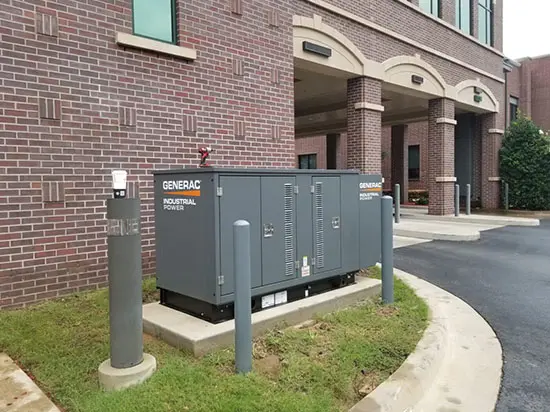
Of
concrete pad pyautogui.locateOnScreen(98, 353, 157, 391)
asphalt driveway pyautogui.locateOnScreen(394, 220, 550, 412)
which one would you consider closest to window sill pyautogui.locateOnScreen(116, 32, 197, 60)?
concrete pad pyautogui.locateOnScreen(98, 353, 157, 391)

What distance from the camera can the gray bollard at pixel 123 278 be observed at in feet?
10.2

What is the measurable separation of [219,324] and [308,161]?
3039 centimetres

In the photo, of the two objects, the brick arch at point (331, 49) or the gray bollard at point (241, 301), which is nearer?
the gray bollard at point (241, 301)

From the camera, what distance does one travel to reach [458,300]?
589 centimetres

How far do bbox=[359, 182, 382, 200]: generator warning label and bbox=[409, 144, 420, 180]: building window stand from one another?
914 inches

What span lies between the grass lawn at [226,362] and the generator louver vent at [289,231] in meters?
0.63

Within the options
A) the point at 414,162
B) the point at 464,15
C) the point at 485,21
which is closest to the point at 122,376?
the point at 464,15

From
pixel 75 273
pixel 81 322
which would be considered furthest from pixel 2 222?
pixel 81 322

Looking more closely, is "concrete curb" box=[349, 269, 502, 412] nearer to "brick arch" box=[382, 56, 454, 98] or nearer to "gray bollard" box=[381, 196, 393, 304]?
"gray bollard" box=[381, 196, 393, 304]

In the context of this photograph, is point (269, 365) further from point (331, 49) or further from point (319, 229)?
point (331, 49)

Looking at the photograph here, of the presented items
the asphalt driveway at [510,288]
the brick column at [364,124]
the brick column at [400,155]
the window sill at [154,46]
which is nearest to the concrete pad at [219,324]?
the asphalt driveway at [510,288]

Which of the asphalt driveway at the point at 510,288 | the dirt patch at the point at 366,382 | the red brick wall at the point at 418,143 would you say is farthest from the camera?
the red brick wall at the point at 418,143

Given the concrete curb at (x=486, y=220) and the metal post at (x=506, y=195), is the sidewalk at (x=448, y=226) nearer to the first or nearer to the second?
the concrete curb at (x=486, y=220)

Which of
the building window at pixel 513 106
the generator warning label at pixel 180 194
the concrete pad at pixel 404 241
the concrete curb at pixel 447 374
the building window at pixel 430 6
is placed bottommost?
the concrete curb at pixel 447 374
